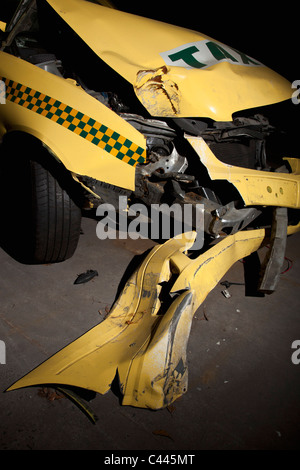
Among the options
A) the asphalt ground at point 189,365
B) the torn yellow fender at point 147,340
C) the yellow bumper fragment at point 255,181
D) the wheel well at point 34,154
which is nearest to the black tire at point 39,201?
the wheel well at point 34,154

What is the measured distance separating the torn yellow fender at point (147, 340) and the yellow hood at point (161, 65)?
2.80 ft

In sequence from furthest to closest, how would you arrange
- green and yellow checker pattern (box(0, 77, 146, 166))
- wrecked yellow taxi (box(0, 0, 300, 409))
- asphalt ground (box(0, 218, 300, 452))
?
green and yellow checker pattern (box(0, 77, 146, 166))
wrecked yellow taxi (box(0, 0, 300, 409))
asphalt ground (box(0, 218, 300, 452))

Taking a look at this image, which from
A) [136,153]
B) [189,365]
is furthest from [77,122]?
[189,365]

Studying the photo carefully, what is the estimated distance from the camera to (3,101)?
172cm

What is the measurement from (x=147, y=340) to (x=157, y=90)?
1277 millimetres

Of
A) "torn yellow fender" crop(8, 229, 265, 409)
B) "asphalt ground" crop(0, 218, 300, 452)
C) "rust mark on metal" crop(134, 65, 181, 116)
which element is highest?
"rust mark on metal" crop(134, 65, 181, 116)

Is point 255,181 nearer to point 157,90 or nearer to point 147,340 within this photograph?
point 157,90

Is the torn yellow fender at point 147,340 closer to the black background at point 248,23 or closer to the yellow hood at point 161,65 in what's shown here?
the yellow hood at point 161,65

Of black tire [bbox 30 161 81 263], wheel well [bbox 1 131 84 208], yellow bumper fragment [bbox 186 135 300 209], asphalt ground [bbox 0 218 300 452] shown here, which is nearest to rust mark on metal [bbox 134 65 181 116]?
yellow bumper fragment [bbox 186 135 300 209]

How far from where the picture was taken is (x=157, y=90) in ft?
5.26

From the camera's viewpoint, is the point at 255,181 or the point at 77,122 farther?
the point at 255,181

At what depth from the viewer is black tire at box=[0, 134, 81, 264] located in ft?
6.20

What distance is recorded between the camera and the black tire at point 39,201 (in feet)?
6.20

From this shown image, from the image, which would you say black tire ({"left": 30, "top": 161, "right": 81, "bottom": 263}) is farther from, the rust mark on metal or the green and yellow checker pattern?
the rust mark on metal
